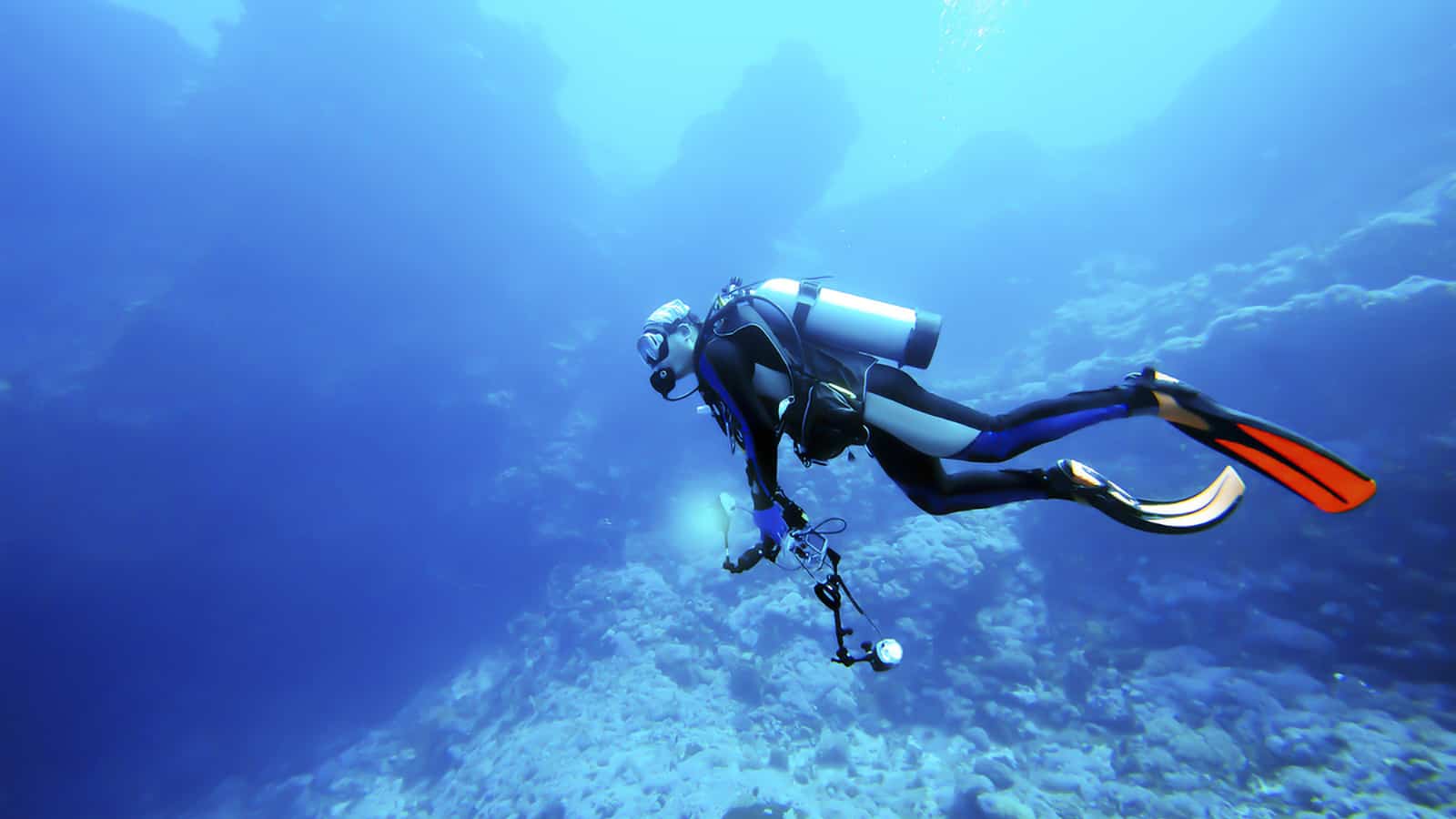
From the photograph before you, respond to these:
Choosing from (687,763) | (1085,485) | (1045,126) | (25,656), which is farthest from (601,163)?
(1085,485)

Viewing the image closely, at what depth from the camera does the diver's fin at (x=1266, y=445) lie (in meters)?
2.80

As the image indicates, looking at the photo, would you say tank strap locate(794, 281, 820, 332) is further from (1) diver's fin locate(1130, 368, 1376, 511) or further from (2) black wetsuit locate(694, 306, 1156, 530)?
(1) diver's fin locate(1130, 368, 1376, 511)

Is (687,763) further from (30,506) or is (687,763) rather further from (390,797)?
(30,506)

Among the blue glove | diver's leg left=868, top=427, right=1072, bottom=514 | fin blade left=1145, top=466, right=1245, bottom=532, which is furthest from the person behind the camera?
the blue glove

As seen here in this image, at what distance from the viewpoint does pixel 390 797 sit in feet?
48.1

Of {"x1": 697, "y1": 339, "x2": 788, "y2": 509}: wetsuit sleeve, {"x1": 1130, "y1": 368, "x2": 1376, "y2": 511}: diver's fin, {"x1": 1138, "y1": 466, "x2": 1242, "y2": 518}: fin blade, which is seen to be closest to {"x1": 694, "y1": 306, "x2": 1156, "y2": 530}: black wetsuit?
{"x1": 697, "y1": 339, "x2": 788, "y2": 509}: wetsuit sleeve

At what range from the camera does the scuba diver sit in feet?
9.25

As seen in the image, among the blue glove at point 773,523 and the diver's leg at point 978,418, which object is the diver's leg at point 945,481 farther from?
the blue glove at point 773,523

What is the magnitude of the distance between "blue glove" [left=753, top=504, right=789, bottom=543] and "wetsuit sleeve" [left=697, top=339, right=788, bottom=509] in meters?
0.25

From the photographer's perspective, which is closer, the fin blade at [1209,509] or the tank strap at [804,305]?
the fin blade at [1209,509]

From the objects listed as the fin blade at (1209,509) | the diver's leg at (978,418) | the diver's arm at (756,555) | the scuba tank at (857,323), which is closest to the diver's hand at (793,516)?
the diver's arm at (756,555)

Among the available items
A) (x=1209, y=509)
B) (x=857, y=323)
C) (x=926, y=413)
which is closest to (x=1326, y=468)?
(x=1209, y=509)

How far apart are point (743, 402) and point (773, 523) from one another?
0.94 meters

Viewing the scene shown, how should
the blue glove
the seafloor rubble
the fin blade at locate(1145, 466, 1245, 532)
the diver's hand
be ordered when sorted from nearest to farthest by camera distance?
the fin blade at locate(1145, 466, 1245, 532), the diver's hand, the blue glove, the seafloor rubble
